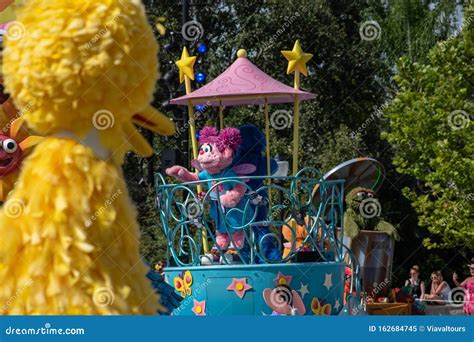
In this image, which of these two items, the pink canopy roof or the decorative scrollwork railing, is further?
the pink canopy roof

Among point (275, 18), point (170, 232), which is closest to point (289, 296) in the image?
point (170, 232)

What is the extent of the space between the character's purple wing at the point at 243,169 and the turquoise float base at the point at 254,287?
1.00 meters

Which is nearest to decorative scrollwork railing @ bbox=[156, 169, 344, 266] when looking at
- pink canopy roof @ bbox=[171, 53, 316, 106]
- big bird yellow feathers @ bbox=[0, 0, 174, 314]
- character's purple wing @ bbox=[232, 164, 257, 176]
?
character's purple wing @ bbox=[232, 164, 257, 176]

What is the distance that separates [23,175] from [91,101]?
371 millimetres

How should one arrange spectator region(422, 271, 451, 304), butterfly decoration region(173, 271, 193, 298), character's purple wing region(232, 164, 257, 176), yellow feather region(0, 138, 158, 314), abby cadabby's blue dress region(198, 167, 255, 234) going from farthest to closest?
spectator region(422, 271, 451, 304), character's purple wing region(232, 164, 257, 176), abby cadabby's blue dress region(198, 167, 255, 234), butterfly decoration region(173, 271, 193, 298), yellow feather region(0, 138, 158, 314)

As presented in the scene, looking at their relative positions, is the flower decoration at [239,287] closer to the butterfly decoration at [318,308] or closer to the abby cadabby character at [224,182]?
the abby cadabby character at [224,182]

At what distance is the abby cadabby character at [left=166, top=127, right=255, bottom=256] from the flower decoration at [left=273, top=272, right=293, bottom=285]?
1.33 ft

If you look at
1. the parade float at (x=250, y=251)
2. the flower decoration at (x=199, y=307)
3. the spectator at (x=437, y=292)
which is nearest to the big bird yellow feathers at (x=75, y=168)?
the parade float at (x=250, y=251)

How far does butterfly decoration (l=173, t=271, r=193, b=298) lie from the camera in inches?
284

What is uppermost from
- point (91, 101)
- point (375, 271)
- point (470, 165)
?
point (91, 101)

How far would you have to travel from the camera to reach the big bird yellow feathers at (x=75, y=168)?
341 cm

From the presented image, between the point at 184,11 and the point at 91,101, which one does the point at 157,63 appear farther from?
the point at 184,11

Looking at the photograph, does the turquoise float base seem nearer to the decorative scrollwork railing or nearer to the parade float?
the parade float

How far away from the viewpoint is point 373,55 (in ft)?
61.7
